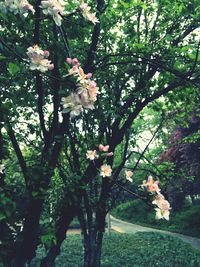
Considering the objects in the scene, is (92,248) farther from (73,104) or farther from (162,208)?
(73,104)

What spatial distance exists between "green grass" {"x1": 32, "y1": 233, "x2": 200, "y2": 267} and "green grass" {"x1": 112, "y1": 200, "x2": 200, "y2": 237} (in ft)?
16.9

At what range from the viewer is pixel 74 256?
12.1m

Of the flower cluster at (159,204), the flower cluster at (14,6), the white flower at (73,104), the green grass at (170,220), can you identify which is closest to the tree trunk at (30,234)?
the flower cluster at (159,204)

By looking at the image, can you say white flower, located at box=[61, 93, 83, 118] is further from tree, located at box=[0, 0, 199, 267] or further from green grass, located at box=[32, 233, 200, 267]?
green grass, located at box=[32, 233, 200, 267]

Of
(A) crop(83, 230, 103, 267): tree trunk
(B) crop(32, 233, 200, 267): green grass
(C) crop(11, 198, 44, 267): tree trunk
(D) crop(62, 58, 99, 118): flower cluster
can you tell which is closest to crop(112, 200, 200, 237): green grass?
(B) crop(32, 233, 200, 267): green grass

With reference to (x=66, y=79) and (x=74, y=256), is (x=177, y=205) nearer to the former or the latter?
(x=74, y=256)

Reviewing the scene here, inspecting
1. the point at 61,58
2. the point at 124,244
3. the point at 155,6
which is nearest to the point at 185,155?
the point at 124,244

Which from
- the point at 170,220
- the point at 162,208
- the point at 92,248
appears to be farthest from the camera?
the point at 170,220

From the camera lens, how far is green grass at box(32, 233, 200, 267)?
11.2 m

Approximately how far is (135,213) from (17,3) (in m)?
29.5

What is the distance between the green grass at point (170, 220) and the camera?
2175 centimetres

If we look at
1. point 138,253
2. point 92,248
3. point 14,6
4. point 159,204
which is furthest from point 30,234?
point 138,253

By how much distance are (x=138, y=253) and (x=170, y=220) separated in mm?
11426

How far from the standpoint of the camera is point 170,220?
24.0 metres
